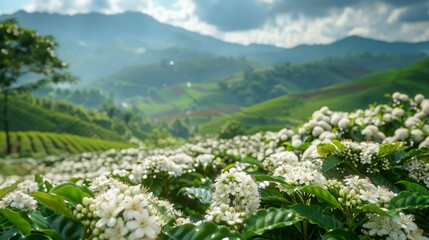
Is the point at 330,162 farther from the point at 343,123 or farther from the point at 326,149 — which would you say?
the point at 343,123

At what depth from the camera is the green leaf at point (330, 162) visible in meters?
3.84

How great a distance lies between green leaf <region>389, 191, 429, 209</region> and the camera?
2578 millimetres

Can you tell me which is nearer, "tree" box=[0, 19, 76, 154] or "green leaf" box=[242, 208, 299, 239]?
"green leaf" box=[242, 208, 299, 239]

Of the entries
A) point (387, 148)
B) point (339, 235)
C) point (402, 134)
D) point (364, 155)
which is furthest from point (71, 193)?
point (402, 134)

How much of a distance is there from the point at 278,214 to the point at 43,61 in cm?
4490

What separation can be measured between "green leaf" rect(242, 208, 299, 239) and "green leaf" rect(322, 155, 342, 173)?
5.01 feet

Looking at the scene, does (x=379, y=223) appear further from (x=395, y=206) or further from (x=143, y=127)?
(x=143, y=127)

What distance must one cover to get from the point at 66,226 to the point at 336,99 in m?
134

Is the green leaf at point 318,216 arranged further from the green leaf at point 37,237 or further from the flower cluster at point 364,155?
the green leaf at point 37,237

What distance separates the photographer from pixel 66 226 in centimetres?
256

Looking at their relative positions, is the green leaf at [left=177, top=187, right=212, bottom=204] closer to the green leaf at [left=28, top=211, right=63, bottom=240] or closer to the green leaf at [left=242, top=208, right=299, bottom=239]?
the green leaf at [left=242, top=208, right=299, bottom=239]

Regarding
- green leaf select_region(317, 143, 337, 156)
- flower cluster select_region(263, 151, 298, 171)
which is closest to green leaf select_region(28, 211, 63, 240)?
flower cluster select_region(263, 151, 298, 171)

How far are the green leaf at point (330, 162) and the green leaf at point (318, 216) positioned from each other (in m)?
1.25

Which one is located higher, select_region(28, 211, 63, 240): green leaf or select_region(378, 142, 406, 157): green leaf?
select_region(378, 142, 406, 157): green leaf
